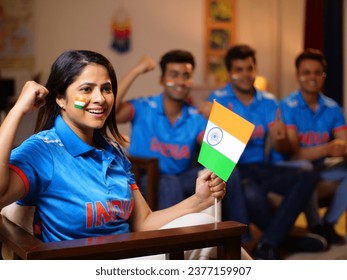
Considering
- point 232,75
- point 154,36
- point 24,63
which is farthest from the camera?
point 154,36

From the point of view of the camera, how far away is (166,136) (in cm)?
220

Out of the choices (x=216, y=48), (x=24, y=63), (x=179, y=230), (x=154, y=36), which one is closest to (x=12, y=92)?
(x=24, y=63)

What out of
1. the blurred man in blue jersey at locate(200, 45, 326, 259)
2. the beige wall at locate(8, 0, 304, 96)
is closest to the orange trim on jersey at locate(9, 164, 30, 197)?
the blurred man in blue jersey at locate(200, 45, 326, 259)

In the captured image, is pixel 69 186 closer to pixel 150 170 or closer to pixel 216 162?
pixel 216 162

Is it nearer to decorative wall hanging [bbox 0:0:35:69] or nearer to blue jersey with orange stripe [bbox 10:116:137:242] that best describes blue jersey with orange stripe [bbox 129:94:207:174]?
blue jersey with orange stripe [bbox 10:116:137:242]

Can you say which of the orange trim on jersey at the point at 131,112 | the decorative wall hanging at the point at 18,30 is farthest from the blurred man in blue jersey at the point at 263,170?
the decorative wall hanging at the point at 18,30

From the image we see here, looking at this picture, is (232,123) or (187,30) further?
(187,30)

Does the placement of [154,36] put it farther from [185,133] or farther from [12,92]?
[185,133]

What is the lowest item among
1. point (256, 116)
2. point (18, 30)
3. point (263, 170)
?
point (263, 170)

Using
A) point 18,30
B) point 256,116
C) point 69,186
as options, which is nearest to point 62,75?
point 69,186

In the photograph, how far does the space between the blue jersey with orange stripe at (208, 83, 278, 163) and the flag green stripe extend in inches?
47.3

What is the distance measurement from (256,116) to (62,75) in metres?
1.35

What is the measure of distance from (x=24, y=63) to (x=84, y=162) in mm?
2597

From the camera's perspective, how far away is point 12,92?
293cm
